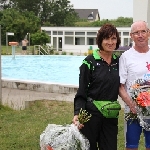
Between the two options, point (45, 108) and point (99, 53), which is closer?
point (99, 53)

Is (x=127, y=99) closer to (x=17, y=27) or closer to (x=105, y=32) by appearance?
(x=105, y=32)

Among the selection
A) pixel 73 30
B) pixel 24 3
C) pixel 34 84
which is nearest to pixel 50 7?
pixel 24 3

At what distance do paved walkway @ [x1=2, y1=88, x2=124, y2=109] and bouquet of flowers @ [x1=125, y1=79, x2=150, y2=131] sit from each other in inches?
171

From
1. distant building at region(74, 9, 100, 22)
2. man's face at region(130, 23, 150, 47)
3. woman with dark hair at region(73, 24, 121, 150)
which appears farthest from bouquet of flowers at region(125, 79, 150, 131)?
distant building at region(74, 9, 100, 22)

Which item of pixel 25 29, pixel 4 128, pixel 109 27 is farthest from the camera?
pixel 25 29

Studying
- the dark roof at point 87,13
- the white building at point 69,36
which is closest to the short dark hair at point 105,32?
the white building at point 69,36

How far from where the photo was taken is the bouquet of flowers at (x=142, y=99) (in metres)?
2.94

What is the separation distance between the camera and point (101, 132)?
3.05 meters

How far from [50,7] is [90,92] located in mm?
68959

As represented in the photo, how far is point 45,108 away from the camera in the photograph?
6.88 m

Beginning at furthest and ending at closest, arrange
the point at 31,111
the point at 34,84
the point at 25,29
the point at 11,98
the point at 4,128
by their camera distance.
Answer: the point at 25,29 → the point at 34,84 → the point at 11,98 → the point at 31,111 → the point at 4,128

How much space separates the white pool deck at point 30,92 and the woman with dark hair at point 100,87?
4.19 meters

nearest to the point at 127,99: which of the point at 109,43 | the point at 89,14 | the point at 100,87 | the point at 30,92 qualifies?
the point at 100,87

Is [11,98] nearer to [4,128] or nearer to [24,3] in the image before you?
[4,128]
